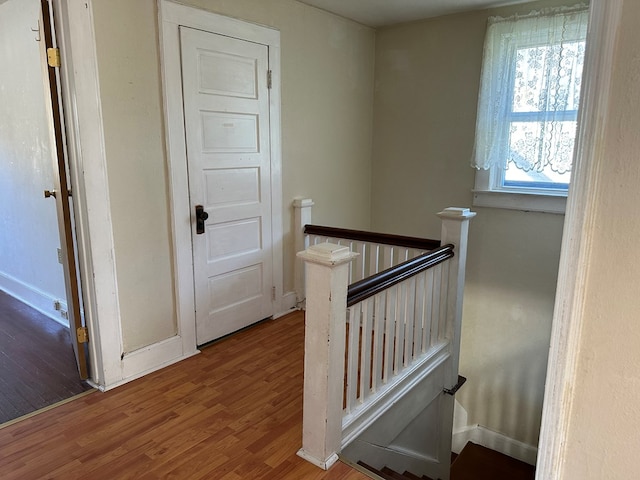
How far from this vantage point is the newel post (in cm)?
286

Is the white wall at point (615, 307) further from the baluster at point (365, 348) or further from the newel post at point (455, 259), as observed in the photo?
the newel post at point (455, 259)

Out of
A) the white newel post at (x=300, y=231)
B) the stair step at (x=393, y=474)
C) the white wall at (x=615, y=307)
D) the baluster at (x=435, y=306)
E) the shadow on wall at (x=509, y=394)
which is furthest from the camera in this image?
the shadow on wall at (x=509, y=394)

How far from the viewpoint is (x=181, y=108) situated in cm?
264

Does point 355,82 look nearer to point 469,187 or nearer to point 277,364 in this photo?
point 469,187

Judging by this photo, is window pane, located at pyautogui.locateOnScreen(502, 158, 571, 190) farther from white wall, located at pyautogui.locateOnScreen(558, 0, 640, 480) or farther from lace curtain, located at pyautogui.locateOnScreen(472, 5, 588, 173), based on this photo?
white wall, located at pyautogui.locateOnScreen(558, 0, 640, 480)

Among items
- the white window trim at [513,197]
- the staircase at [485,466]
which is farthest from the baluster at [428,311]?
the staircase at [485,466]

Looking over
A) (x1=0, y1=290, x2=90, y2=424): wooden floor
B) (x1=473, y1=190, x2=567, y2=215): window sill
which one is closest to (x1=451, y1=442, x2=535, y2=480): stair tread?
(x1=473, y1=190, x2=567, y2=215): window sill

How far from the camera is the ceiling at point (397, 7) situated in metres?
3.32

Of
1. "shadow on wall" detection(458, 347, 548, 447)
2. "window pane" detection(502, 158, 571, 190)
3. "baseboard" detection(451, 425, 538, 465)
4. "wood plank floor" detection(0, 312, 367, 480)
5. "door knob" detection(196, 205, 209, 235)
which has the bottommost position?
"baseboard" detection(451, 425, 538, 465)

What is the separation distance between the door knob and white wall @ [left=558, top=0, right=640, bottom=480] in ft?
7.59

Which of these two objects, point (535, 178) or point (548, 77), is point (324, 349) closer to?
point (535, 178)

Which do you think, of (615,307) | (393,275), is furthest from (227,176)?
(615,307)

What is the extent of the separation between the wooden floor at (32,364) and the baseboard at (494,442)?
126 inches

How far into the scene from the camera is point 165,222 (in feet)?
8.77
